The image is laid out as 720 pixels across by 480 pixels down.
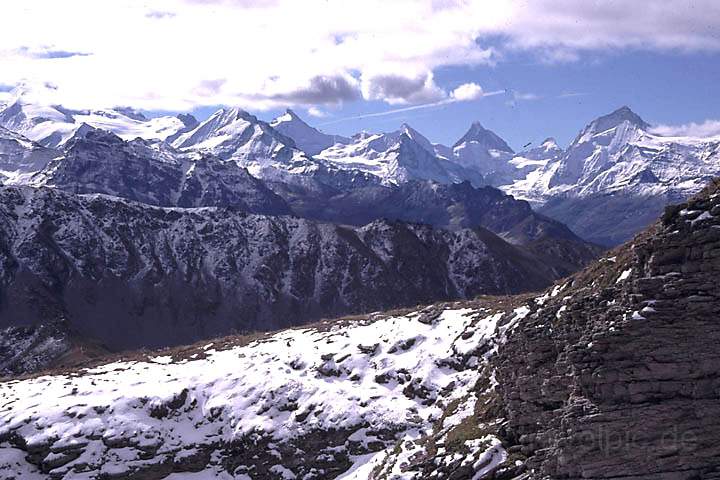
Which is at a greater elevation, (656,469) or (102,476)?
(656,469)

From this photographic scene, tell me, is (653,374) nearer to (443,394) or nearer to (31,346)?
(443,394)

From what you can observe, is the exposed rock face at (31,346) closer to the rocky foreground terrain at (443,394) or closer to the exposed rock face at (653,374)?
the rocky foreground terrain at (443,394)

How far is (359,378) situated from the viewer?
49.3 meters

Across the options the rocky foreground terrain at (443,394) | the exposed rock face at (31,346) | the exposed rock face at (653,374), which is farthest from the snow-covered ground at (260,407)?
the exposed rock face at (31,346)

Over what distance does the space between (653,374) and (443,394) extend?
Answer: 23.7m

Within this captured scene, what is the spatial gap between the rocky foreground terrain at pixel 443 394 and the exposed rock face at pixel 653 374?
1.6 inches

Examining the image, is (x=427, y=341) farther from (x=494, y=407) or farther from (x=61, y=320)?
(x=61, y=320)

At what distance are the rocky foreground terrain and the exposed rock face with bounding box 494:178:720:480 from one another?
40mm

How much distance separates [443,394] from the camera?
4506 cm

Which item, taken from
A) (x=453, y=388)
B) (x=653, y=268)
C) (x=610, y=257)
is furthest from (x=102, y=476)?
(x=653, y=268)

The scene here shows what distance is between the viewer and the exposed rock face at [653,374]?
2170cm

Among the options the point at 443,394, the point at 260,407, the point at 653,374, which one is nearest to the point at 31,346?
the point at 260,407

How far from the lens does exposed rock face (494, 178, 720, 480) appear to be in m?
21.7

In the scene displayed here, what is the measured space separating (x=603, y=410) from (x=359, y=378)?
2809cm
